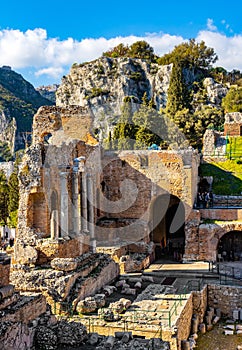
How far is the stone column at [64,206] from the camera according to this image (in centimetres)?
1917

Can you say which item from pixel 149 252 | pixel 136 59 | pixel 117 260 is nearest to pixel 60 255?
pixel 117 260

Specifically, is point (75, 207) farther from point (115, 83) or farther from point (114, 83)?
point (114, 83)

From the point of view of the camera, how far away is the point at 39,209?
62.7 feet

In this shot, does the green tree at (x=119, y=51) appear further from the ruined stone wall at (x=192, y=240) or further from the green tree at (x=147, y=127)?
the ruined stone wall at (x=192, y=240)

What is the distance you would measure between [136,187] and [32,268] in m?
11.4

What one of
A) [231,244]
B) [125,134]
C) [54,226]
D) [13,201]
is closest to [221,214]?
[231,244]

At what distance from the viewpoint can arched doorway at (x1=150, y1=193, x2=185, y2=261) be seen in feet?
91.3

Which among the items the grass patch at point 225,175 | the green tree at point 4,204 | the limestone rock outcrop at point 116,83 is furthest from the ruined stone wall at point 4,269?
the limestone rock outcrop at point 116,83

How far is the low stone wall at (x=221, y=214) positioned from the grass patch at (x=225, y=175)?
4.25 metres

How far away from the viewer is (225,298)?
767 inches

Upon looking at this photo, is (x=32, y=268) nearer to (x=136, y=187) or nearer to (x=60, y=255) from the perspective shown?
(x=60, y=255)

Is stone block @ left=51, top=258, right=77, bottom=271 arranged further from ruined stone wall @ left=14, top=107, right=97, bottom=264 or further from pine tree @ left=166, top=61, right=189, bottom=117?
pine tree @ left=166, top=61, right=189, bottom=117

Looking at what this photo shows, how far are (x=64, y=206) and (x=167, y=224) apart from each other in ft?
39.7

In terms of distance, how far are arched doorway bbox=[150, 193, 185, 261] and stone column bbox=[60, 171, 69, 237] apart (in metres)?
9.55
